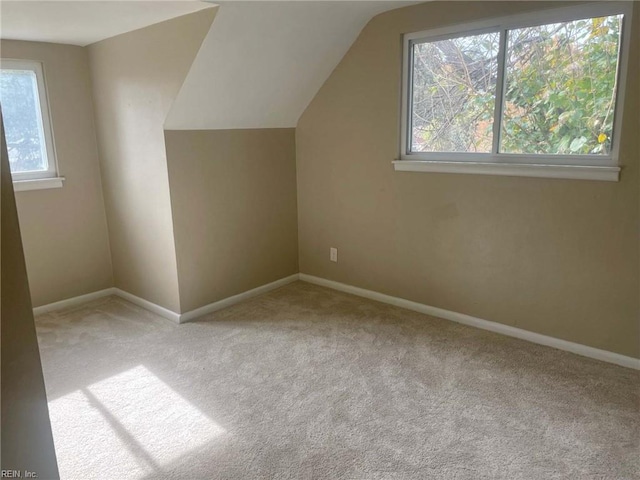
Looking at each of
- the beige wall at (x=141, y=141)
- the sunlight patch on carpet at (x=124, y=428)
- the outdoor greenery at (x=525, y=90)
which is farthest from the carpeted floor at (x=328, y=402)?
the outdoor greenery at (x=525, y=90)

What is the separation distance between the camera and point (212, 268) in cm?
336

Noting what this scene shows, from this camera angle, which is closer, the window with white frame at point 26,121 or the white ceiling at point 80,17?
the white ceiling at point 80,17

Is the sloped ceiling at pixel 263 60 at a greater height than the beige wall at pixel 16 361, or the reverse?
the sloped ceiling at pixel 263 60

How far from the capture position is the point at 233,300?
11.5ft

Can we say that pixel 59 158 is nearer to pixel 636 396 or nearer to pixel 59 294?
pixel 59 294

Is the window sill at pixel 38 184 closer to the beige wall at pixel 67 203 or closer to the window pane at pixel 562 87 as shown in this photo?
the beige wall at pixel 67 203

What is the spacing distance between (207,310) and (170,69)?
1.69m

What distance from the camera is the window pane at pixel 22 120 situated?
10.2ft

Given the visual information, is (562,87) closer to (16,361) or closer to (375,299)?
(375,299)

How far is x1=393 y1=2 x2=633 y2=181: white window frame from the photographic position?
230cm

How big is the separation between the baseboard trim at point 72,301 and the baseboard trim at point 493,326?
1.77 m

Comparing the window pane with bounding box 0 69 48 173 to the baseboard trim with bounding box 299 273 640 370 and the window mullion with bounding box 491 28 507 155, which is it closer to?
the baseboard trim with bounding box 299 273 640 370

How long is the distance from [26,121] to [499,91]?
3.24 m

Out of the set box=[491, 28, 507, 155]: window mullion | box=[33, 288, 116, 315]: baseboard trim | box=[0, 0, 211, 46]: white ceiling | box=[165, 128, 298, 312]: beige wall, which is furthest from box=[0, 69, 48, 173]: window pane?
box=[491, 28, 507, 155]: window mullion
